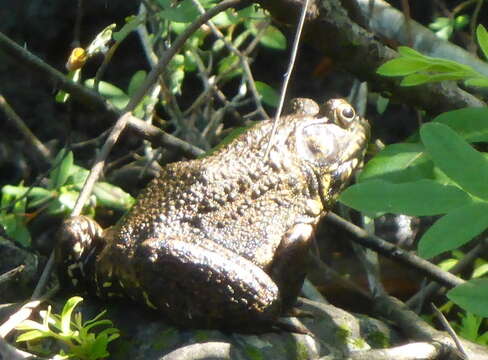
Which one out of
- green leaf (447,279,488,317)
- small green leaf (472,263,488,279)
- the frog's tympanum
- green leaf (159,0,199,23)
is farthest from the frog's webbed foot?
small green leaf (472,263,488,279)

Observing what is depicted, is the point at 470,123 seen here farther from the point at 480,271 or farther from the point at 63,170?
the point at 63,170

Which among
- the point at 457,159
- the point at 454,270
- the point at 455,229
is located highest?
the point at 457,159

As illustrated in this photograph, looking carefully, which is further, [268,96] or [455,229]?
[268,96]

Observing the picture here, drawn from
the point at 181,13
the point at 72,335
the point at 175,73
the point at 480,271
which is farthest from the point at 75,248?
the point at 480,271

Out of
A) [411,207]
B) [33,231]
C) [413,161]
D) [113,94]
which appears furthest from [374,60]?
[33,231]

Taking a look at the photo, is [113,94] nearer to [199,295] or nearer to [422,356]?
[199,295]

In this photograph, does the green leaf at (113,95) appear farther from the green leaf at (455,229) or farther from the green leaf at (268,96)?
the green leaf at (455,229)
